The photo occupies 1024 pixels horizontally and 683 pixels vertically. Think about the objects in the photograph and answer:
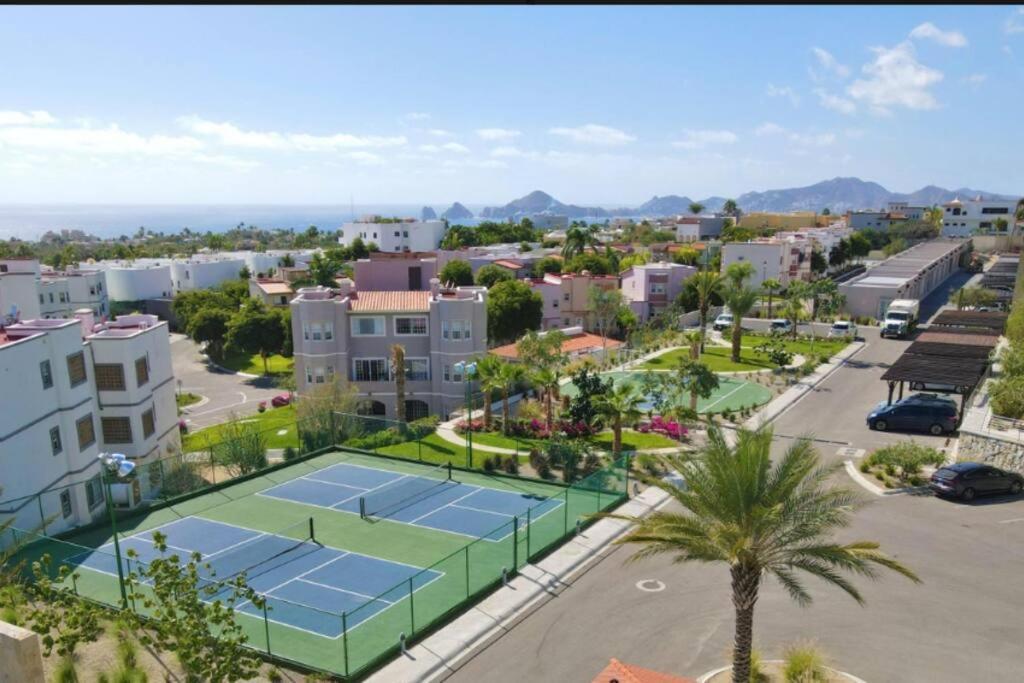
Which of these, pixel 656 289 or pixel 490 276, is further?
pixel 490 276

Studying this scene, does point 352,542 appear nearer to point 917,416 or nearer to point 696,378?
point 696,378

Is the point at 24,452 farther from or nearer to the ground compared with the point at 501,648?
farther from the ground

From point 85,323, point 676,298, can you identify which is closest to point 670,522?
point 85,323

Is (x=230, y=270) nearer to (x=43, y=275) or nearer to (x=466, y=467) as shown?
(x=43, y=275)

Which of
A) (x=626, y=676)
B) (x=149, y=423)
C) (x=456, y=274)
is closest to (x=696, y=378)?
(x=626, y=676)

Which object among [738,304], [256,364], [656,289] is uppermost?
[738,304]

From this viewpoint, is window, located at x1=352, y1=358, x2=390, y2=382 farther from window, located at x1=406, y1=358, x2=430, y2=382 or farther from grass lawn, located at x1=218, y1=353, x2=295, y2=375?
grass lawn, located at x1=218, y1=353, x2=295, y2=375
